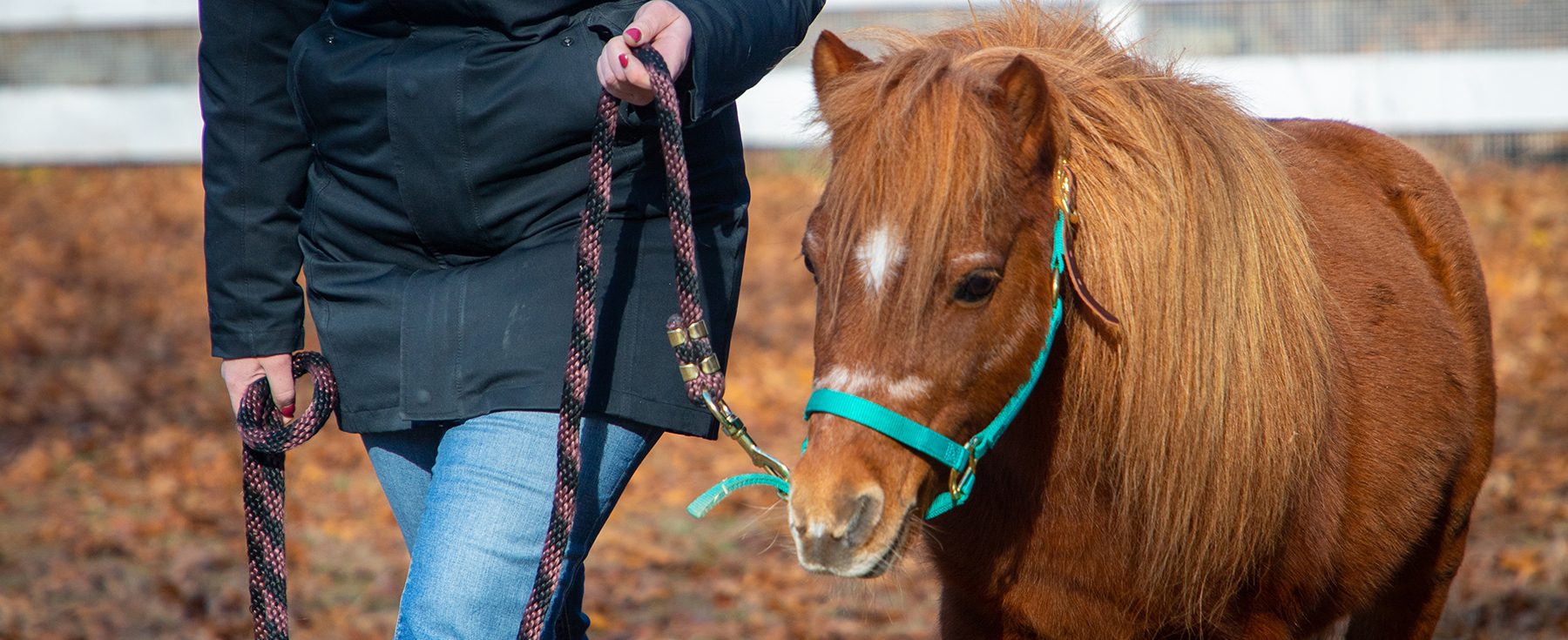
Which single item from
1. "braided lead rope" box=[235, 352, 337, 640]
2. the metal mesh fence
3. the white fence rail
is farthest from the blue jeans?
the metal mesh fence

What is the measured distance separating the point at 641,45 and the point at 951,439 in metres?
0.66

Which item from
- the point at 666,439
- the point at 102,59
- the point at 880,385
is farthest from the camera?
the point at 102,59

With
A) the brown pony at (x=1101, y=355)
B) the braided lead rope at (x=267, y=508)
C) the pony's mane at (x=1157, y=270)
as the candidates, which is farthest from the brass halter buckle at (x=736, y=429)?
the braided lead rope at (x=267, y=508)

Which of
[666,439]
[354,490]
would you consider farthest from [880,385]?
[666,439]

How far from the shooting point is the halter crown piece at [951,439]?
1.67 metres

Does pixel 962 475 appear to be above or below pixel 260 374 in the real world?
above

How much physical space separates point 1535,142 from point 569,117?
28.4ft

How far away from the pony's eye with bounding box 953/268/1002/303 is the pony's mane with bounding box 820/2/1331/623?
0.25ft

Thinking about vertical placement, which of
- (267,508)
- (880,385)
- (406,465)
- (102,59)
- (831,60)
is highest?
(831,60)

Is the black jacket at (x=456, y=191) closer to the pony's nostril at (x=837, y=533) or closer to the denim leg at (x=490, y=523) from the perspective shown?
the denim leg at (x=490, y=523)

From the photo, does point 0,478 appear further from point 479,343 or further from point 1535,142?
point 1535,142

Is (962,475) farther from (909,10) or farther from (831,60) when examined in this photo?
(909,10)

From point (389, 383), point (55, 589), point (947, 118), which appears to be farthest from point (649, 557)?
point (947, 118)

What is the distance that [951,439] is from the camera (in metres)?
1.75
